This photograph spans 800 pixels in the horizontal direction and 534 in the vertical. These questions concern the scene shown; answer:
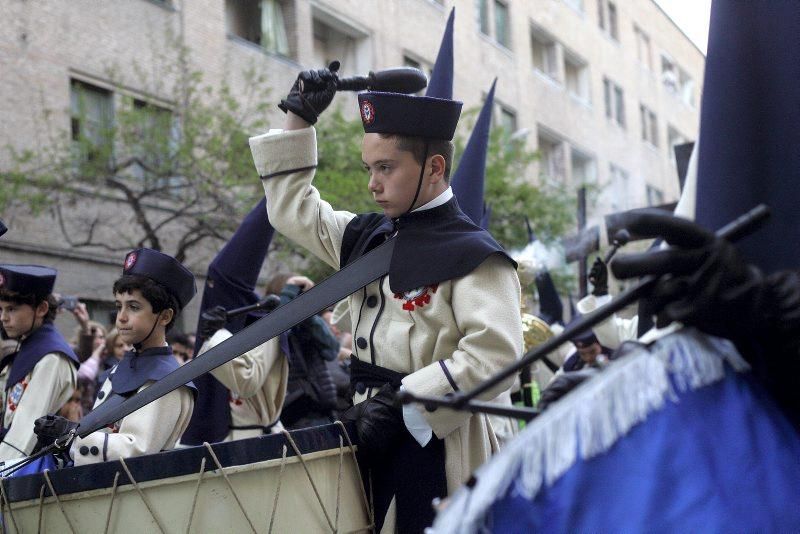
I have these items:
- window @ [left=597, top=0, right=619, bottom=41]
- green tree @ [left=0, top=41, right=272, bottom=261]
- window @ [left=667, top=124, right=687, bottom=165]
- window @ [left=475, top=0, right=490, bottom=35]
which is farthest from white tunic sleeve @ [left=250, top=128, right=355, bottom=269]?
window @ [left=667, top=124, right=687, bottom=165]

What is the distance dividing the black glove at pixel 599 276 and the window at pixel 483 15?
1954cm

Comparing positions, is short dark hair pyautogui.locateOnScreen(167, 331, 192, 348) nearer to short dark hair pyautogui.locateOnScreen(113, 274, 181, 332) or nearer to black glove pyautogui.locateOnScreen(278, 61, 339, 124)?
short dark hair pyautogui.locateOnScreen(113, 274, 181, 332)

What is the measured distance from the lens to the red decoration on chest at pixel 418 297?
9.96ft

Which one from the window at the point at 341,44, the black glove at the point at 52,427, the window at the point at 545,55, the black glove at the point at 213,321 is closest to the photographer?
the black glove at the point at 52,427

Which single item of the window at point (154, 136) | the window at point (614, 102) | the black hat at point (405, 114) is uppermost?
the window at point (614, 102)

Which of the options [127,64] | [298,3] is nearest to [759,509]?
[127,64]

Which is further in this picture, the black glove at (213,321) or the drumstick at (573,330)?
the black glove at (213,321)

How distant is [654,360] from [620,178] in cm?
3432

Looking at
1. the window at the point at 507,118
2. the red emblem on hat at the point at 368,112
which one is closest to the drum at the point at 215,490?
the red emblem on hat at the point at 368,112

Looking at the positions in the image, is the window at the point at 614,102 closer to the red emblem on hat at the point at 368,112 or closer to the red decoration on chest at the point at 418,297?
the red emblem on hat at the point at 368,112

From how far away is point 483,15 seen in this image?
85.8 feet

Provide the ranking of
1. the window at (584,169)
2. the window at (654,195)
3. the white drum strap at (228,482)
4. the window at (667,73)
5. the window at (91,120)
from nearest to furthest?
the white drum strap at (228,482)
the window at (91,120)
the window at (584,169)
the window at (654,195)
the window at (667,73)

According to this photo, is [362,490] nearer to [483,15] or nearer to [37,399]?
[37,399]

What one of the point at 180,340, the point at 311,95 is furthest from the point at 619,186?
the point at 311,95
